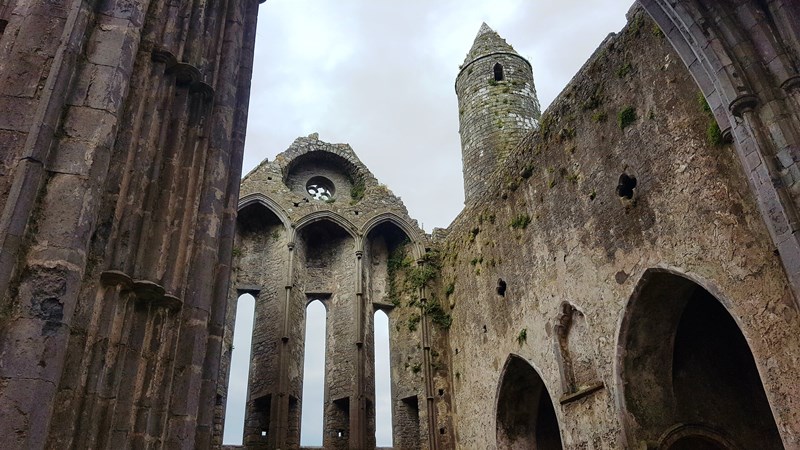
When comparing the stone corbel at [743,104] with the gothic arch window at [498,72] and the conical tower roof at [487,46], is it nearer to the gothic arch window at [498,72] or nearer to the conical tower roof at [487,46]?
the gothic arch window at [498,72]

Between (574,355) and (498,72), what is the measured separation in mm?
10489

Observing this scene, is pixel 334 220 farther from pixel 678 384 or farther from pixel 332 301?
pixel 678 384

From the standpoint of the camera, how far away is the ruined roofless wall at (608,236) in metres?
5.69

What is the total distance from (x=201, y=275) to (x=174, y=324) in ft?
1.57

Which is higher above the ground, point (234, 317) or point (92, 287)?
point (234, 317)

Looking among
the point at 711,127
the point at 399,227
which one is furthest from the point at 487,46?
the point at 711,127

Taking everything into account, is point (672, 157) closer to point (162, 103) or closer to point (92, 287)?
point (162, 103)

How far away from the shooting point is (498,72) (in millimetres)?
16906

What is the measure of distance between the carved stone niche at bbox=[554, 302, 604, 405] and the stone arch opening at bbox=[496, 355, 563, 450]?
154cm

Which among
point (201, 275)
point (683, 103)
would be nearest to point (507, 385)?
point (683, 103)

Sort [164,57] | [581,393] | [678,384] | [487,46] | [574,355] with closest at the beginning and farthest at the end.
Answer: [164,57], [678,384], [581,393], [574,355], [487,46]

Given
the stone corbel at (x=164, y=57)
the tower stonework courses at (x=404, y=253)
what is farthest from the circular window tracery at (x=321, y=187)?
the stone corbel at (x=164, y=57)

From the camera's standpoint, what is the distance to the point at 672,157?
22.6 feet

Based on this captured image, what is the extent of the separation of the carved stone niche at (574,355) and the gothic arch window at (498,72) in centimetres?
968
